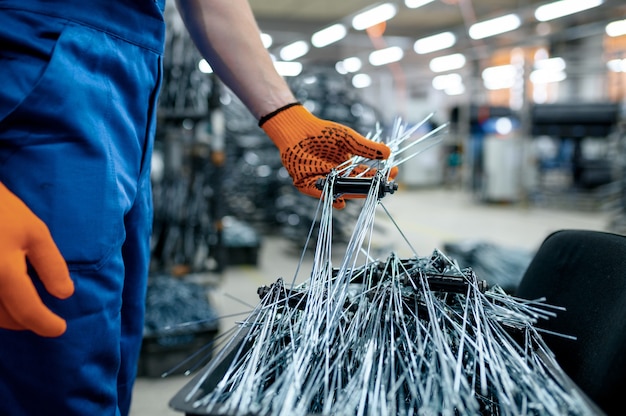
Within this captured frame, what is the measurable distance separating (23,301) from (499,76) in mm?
15179

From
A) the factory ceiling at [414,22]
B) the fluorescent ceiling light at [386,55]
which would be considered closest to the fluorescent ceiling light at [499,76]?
the factory ceiling at [414,22]

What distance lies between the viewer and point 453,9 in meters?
10.1

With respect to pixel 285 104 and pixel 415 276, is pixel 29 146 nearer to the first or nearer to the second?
pixel 285 104

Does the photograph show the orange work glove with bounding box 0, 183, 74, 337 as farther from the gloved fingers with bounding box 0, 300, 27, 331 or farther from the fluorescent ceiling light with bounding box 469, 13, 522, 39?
the fluorescent ceiling light with bounding box 469, 13, 522, 39

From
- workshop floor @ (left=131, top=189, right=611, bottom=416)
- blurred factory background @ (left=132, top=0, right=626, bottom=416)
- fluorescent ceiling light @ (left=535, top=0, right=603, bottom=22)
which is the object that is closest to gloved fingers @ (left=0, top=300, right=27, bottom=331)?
blurred factory background @ (left=132, top=0, right=626, bottom=416)

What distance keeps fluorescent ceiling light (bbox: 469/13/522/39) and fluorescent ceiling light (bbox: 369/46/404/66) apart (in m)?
2.59

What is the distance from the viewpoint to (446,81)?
16.2 metres

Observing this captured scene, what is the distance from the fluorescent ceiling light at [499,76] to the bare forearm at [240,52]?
43.3 feet

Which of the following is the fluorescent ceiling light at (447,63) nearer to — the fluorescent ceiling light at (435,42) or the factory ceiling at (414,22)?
the factory ceiling at (414,22)

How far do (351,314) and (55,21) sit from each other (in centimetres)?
56

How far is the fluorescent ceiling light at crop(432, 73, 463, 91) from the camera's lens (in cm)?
1546

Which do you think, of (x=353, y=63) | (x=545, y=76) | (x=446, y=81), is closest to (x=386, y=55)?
(x=353, y=63)

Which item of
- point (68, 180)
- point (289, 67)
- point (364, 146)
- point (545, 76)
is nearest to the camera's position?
point (68, 180)

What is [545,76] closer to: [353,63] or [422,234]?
[353,63]
